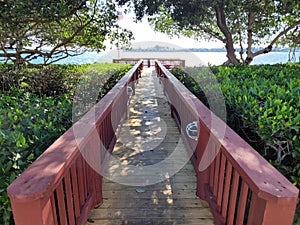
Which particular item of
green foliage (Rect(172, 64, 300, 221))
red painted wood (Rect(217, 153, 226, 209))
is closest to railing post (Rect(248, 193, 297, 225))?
green foliage (Rect(172, 64, 300, 221))

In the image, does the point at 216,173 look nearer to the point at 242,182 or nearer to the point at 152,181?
the point at 242,182

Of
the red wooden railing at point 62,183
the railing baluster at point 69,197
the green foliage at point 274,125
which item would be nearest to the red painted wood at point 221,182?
the green foliage at point 274,125

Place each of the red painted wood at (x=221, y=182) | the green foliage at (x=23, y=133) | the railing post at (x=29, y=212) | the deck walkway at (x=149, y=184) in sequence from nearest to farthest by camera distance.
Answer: the railing post at (x=29, y=212), the green foliage at (x=23, y=133), the red painted wood at (x=221, y=182), the deck walkway at (x=149, y=184)

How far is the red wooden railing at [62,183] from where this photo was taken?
1035 millimetres

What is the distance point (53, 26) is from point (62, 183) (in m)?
5.67

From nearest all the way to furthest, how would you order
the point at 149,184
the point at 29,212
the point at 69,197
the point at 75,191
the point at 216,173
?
the point at 29,212 < the point at 69,197 < the point at 75,191 < the point at 216,173 < the point at 149,184

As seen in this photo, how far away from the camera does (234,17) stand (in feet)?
26.7

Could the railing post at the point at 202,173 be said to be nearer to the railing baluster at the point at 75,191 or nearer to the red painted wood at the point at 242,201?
the red painted wood at the point at 242,201

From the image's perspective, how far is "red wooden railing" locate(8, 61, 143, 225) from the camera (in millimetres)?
1035

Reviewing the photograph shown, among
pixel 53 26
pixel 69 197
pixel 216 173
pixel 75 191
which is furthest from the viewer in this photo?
pixel 53 26

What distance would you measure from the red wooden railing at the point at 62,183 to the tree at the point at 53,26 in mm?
2142

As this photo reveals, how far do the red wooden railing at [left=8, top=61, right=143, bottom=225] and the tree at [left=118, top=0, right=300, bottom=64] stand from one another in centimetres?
526

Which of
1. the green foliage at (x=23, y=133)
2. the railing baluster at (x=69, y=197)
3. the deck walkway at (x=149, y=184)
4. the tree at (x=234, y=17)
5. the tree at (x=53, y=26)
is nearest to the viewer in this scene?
the green foliage at (x=23, y=133)

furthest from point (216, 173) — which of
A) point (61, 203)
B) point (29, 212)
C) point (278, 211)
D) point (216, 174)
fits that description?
point (29, 212)
